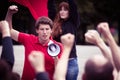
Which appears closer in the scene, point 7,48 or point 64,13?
point 7,48

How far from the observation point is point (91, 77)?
306cm

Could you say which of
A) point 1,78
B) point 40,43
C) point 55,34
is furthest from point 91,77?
point 55,34

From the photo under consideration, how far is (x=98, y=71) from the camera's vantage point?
302 cm

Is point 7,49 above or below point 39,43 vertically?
above

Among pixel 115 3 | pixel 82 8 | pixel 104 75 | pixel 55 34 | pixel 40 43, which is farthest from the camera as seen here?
pixel 115 3

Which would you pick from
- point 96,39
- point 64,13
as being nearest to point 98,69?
point 96,39

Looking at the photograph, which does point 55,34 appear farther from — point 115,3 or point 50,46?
point 115,3

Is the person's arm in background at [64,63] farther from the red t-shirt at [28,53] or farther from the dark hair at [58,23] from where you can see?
the dark hair at [58,23]

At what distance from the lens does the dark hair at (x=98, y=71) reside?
3.03 m

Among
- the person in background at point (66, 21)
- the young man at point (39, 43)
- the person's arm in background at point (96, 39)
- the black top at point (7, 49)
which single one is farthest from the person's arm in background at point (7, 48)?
the person in background at point (66, 21)

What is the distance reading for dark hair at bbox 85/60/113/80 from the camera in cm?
303

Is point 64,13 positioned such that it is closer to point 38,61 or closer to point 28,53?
point 28,53

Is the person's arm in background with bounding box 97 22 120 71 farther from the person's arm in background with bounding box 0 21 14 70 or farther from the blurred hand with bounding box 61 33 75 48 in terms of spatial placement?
the person's arm in background with bounding box 0 21 14 70

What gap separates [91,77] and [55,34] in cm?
338
